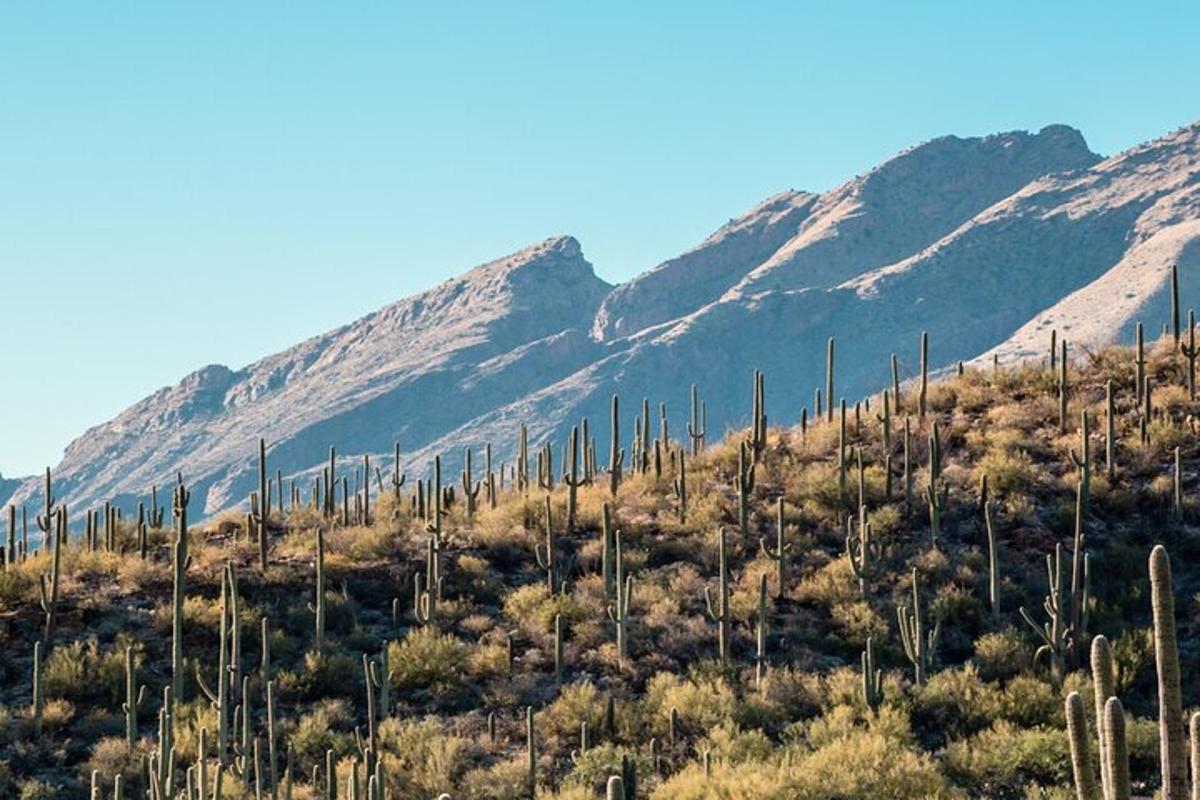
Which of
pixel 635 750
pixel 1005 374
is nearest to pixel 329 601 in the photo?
pixel 635 750

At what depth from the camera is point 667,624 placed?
21969 mm

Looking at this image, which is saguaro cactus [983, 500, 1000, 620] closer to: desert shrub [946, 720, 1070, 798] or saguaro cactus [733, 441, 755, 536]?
desert shrub [946, 720, 1070, 798]

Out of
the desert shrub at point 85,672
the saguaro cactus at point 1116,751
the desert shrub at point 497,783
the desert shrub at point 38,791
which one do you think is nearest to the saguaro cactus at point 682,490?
the desert shrub at point 497,783

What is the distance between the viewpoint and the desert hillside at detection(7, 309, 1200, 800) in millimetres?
17625

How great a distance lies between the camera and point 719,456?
29.3m

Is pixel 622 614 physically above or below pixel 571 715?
above

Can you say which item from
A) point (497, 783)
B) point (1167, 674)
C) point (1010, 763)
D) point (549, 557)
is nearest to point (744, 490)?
point (549, 557)

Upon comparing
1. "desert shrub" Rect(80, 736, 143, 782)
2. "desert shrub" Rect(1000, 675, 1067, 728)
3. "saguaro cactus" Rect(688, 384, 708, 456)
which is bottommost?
"desert shrub" Rect(80, 736, 143, 782)

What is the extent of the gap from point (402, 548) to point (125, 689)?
19.8 ft

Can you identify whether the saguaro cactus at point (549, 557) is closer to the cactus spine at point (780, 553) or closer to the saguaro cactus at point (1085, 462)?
the cactus spine at point (780, 553)

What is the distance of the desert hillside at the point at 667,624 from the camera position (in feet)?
57.8

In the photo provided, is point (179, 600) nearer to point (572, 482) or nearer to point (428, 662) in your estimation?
point (428, 662)

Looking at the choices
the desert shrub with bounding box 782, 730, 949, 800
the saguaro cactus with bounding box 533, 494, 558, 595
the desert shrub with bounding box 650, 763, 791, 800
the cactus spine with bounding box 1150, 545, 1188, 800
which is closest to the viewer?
the cactus spine with bounding box 1150, 545, 1188, 800

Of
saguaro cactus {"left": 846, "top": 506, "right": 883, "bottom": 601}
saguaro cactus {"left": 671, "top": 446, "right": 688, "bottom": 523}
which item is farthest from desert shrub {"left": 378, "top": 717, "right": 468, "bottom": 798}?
saguaro cactus {"left": 671, "top": 446, "right": 688, "bottom": 523}
